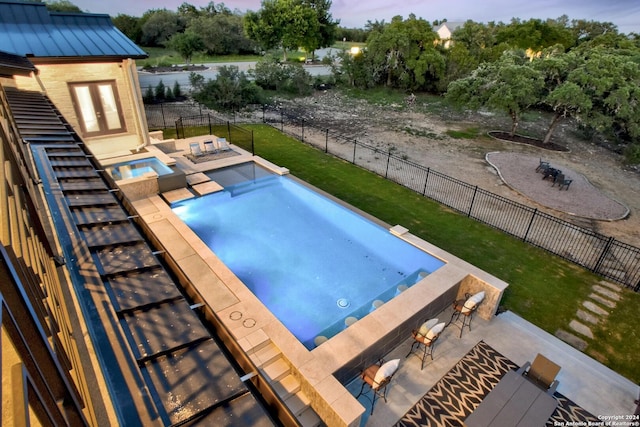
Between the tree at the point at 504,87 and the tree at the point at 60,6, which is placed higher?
the tree at the point at 60,6

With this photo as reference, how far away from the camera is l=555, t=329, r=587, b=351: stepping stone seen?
8.30 meters

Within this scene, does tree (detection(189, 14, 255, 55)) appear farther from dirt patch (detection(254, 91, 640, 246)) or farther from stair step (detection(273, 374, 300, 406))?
stair step (detection(273, 374, 300, 406))

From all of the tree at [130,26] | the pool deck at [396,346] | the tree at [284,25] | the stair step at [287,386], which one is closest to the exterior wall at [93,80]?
the pool deck at [396,346]

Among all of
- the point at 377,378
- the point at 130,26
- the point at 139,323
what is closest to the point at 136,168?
the point at 139,323

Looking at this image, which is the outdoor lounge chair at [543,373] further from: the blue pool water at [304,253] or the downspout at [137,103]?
the downspout at [137,103]

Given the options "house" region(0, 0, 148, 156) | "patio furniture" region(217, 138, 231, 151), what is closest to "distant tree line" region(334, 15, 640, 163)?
"patio furniture" region(217, 138, 231, 151)

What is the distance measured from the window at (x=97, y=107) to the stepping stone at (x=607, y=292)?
18541 millimetres

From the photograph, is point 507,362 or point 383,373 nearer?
point 383,373

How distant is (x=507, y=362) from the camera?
297 inches

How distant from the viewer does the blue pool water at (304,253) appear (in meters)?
8.55

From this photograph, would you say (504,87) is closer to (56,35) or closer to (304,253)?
(304,253)

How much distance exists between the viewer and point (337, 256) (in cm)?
1035

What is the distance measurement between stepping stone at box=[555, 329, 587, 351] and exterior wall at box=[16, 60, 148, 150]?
16668 millimetres

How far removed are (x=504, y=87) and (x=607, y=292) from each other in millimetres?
16643
